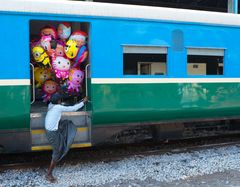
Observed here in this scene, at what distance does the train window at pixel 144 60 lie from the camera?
21.1 feet

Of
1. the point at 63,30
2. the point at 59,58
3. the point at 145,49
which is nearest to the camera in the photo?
the point at 59,58

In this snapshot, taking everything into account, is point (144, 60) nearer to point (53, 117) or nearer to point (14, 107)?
point (53, 117)

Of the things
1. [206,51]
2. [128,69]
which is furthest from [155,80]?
[206,51]

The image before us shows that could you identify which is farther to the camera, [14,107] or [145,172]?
[145,172]

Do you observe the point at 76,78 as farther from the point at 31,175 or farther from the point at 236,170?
the point at 236,170

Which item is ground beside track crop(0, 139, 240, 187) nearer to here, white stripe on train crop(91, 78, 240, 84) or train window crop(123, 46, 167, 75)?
white stripe on train crop(91, 78, 240, 84)

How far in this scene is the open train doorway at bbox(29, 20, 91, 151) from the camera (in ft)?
19.8

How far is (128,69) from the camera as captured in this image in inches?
254

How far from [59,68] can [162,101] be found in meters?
2.07

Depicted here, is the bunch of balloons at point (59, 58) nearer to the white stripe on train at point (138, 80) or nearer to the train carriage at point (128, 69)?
the train carriage at point (128, 69)

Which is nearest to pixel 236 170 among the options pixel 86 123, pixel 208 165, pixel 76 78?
pixel 208 165

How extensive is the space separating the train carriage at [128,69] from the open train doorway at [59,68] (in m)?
0.03

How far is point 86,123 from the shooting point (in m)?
6.31

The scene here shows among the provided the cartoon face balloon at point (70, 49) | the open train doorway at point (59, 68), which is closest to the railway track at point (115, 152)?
the open train doorway at point (59, 68)
